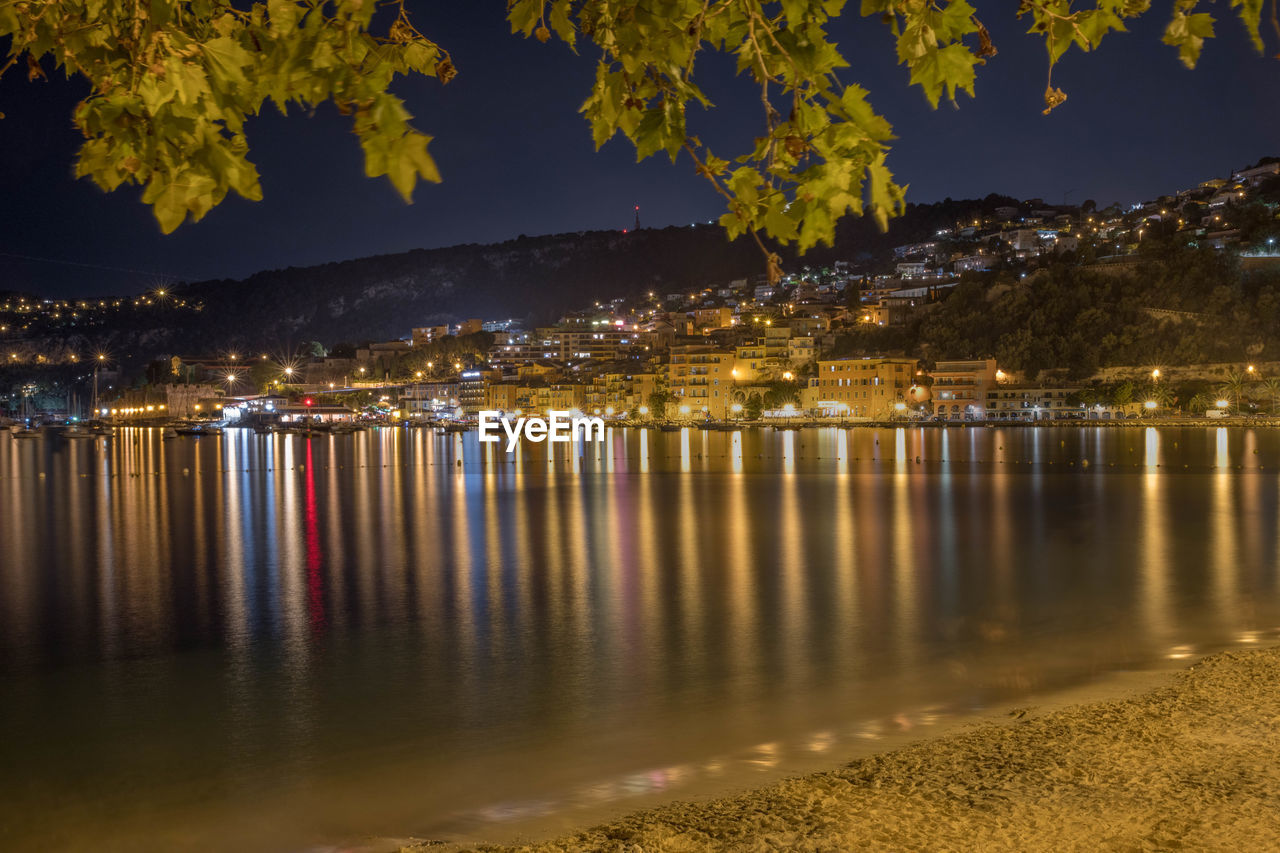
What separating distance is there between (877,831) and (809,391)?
252 feet

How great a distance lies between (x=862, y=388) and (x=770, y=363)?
10.8 metres

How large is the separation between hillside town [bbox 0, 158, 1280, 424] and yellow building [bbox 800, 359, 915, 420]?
16 centimetres

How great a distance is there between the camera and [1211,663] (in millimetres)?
6605

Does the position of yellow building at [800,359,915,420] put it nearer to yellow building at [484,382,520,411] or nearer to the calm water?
yellow building at [484,382,520,411]

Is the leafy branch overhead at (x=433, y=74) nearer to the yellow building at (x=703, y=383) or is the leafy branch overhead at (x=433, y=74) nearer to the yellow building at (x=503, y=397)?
the yellow building at (x=703, y=383)

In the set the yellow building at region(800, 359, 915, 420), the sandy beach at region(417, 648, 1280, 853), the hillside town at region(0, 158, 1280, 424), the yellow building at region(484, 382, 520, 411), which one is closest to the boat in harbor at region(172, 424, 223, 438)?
the hillside town at region(0, 158, 1280, 424)

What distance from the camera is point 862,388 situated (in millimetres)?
77000

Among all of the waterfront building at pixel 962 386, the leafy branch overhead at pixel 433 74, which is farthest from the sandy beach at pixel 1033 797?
the waterfront building at pixel 962 386

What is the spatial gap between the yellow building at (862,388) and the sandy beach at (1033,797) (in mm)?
72668

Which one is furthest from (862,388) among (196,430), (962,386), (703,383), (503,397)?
(196,430)

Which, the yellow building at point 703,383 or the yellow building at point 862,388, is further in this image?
the yellow building at point 703,383

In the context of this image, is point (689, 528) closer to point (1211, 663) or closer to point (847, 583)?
point (847, 583)

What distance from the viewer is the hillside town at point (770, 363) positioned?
242ft

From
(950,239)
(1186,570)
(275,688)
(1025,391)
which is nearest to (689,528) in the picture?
(1186,570)
